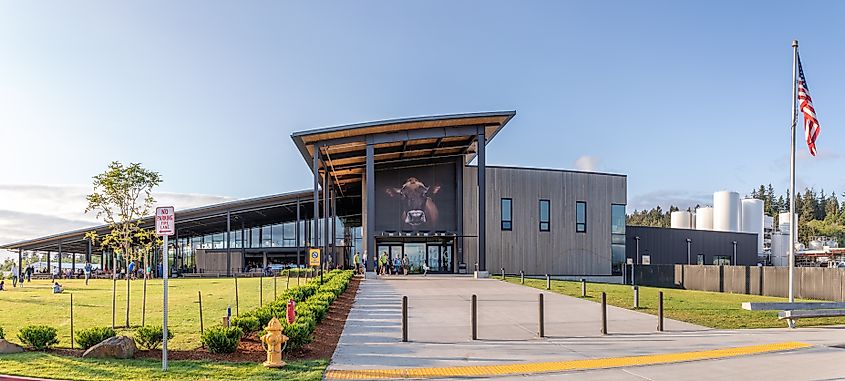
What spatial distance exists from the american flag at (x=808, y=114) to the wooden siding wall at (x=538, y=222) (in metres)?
27.7

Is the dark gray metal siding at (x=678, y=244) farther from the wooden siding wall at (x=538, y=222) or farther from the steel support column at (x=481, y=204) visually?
the steel support column at (x=481, y=204)

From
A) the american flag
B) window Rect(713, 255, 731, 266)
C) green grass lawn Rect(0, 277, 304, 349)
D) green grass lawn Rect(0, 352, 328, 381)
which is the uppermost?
the american flag

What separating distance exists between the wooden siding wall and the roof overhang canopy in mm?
4175

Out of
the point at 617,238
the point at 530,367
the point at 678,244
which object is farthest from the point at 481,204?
the point at 530,367

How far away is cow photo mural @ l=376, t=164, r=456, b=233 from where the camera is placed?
155 feet

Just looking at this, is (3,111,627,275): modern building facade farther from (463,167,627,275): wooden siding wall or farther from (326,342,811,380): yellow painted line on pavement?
(326,342,811,380): yellow painted line on pavement

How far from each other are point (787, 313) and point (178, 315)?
1487 cm

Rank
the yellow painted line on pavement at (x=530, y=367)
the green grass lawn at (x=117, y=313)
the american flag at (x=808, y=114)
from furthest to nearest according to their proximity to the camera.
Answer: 1. the american flag at (x=808, y=114)
2. the green grass lawn at (x=117, y=313)
3. the yellow painted line on pavement at (x=530, y=367)

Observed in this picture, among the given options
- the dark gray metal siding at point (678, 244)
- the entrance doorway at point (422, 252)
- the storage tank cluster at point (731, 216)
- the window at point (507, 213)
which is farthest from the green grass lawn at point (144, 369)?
the storage tank cluster at point (731, 216)

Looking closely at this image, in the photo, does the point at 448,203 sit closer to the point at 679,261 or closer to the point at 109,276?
the point at 679,261

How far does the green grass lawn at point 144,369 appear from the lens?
31.6 ft

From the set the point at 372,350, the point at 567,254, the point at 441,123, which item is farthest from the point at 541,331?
the point at 567,254

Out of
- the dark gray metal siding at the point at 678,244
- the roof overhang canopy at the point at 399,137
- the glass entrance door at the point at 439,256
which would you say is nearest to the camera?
the roof overhang canopy at the point at 399,137

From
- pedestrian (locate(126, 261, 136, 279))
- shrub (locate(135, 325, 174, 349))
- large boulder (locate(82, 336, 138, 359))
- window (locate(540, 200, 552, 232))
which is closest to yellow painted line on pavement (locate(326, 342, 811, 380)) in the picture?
shrub (locate(135, 325, 174, 349))
